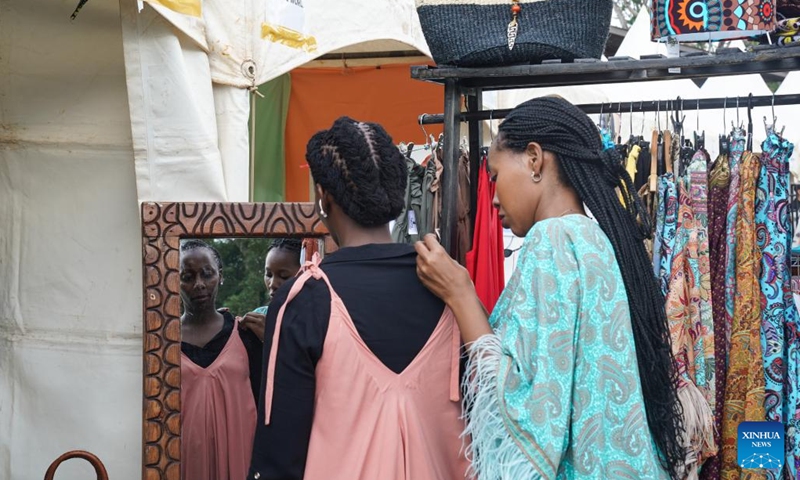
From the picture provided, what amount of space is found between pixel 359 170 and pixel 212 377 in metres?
1.13

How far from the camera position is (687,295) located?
278 cm

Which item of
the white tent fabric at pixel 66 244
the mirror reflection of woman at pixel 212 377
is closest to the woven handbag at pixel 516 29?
the mirror reflection of woman at pixel 212 377

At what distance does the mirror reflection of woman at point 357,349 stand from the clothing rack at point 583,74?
0.80m

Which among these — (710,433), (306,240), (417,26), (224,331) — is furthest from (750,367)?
(417,26)

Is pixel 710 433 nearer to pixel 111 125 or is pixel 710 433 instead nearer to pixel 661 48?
pixel 111 125

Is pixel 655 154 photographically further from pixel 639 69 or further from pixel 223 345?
pixel 223 345

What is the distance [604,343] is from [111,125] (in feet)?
6.80

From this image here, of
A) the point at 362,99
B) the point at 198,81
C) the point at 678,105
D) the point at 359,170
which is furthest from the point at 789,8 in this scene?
the point at 362,99

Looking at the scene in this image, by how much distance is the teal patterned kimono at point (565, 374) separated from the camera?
191 cm

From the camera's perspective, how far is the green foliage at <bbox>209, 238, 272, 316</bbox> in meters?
2.84

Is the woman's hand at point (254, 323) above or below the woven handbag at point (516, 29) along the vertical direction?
below

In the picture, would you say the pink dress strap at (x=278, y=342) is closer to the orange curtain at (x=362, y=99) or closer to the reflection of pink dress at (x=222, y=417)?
the reflection of pink dress at (x=222, y=417)

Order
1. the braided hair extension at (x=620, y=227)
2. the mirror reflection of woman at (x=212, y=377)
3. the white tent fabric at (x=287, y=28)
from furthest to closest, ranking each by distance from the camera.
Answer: the white tent fabric at (x=287, y=28), the mirror reflection of woman at (x=212, y=377), the braided hair extension at (x=620, y=227)

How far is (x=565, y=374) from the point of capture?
1.91 m
